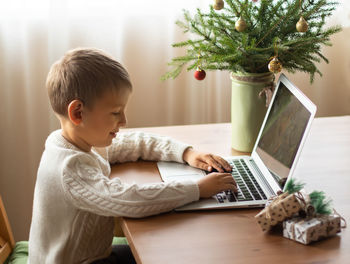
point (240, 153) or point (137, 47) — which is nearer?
point (240, 153)

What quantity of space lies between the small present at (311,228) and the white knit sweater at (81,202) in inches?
9.7


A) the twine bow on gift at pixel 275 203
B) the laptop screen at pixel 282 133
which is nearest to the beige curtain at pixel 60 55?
the laptop screen at pixel 282 133

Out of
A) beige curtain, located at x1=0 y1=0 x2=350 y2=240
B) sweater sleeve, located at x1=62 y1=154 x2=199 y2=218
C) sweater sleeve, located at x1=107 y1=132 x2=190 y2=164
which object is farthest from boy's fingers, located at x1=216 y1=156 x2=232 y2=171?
beige curtain, located at x1=0 y1=0 x2=350 y2=240

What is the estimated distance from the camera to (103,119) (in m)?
1.26

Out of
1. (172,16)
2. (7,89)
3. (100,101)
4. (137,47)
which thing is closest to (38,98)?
(7,89)

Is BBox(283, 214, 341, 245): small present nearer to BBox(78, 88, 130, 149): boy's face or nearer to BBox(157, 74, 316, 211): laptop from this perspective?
BBox(157, 74, 316, 211): laptop

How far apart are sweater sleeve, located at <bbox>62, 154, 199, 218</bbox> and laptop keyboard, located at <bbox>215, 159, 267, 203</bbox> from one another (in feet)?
0.27

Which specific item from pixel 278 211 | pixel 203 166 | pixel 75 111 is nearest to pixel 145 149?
pixel 203 166

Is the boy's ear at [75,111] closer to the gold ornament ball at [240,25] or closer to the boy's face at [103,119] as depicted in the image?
the boy's face at [103,119]

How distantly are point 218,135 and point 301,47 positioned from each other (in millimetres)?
394

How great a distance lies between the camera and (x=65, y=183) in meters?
1.18

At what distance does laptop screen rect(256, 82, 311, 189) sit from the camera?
1.22m

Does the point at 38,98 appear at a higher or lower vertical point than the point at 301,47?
lower

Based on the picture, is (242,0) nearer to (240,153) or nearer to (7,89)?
(240,153)
